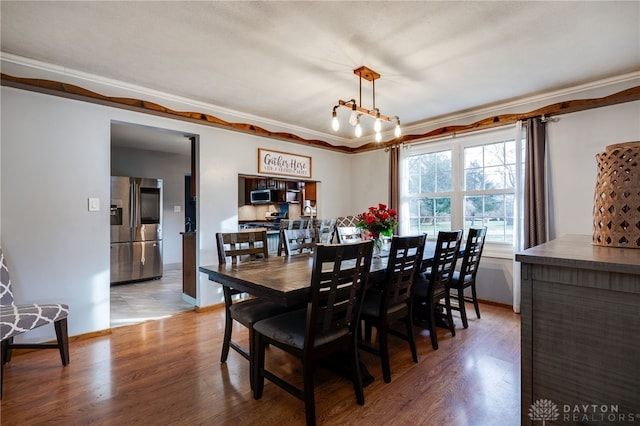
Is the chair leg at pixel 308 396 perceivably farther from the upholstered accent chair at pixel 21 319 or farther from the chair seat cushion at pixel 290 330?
the upholstered accent chair at pixel 21 319

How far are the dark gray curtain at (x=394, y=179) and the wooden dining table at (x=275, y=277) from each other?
2100 millimetres

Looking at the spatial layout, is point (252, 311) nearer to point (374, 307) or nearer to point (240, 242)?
point (240, 242)

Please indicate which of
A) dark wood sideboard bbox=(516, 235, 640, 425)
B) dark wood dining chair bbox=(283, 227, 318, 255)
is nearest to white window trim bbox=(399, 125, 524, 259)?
dark wood dining chair bbox=(283, 227, 318, 255)

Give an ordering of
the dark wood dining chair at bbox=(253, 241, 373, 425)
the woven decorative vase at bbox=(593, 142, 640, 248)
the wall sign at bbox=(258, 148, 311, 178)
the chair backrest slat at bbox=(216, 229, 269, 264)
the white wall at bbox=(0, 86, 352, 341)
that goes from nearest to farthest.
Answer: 1. the woven decorative vase at bbox=(593, 142, 640, 248)
2. the dark wood dining chair at bbox=(253, 241, 373, 425)
3. the chair backrest slat at bbox=(216, 229, 269, 264)
4. the white wall at bbox=(0, 86, 352, 341)
5. the wall sign at bbox=(258, 148, 311, 178)

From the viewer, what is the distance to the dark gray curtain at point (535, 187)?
336 cm

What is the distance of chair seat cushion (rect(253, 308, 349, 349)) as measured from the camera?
5.60 feet

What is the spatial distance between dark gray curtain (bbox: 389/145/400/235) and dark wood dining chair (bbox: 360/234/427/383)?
241 centimetres

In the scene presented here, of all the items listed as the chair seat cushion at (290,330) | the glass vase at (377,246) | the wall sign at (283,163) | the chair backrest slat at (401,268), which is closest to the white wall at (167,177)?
the wall sign at (283,163)

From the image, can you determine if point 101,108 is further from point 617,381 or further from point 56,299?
point 617,381

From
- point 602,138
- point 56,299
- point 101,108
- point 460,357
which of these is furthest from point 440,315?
point 101,108

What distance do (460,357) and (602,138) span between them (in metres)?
2.63

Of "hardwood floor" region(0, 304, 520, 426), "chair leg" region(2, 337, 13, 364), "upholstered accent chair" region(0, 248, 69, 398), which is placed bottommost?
"hardwood floor" region(0, 304, 520, 426)

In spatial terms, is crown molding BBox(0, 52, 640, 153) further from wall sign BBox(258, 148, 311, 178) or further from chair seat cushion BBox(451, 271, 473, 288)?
chair seat cushion BBox(451, 271, 473, 288)

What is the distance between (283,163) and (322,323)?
3131 mm
